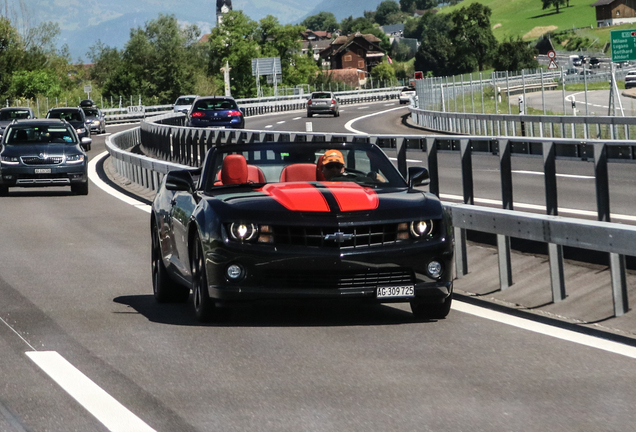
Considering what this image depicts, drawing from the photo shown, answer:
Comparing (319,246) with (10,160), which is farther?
(10,160)

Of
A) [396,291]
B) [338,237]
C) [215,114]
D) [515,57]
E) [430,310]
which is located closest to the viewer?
[338,237]

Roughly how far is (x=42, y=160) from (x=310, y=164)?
1591cm

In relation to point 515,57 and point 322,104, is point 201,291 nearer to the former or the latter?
point 322,104

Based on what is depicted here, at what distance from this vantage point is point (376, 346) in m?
7.74

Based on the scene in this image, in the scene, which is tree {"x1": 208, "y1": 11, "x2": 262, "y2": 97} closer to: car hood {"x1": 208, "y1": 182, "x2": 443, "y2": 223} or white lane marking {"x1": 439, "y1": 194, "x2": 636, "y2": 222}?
white lane marking {"x1": 439, "y1": 194, "x2": 636, "y2": 222}

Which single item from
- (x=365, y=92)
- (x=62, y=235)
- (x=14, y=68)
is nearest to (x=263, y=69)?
(x=365, y=92)

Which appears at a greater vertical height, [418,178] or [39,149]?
[418,178]

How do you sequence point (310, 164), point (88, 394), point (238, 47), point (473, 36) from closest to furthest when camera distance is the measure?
point (88, 394), point (310, 164), point (238, 47), point (473, 36)

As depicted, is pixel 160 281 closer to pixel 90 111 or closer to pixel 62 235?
pixel 62 235

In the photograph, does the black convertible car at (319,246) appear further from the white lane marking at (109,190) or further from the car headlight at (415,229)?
the white lane marking at (109,190)

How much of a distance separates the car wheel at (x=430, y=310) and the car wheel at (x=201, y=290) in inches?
53.4

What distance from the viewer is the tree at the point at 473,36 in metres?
173

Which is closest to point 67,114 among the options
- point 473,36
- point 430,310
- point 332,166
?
point 332,166

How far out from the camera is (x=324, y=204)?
8273 mm
